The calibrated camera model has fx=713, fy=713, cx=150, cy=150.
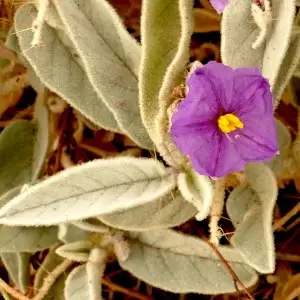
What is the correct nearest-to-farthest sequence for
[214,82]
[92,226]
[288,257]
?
[214,82]
[92,226]
[288,257]

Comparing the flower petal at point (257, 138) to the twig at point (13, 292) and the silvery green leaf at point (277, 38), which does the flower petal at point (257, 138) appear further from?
the twig at point (13, 292)

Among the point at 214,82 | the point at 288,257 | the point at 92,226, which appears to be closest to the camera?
the point at 214,82

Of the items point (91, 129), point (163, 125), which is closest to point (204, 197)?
point (163, 125)

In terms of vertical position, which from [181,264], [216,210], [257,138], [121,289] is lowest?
[121,289]

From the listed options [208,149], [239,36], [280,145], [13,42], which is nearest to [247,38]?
[239,36]

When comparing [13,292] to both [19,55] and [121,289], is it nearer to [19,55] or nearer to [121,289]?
[121,289]

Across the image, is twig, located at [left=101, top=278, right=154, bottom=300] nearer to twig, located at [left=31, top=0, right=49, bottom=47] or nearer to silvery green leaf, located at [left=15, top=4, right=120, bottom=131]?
silvery green leaf, located at [left=15, top=4, right=120, bottom=131]
